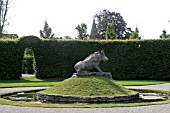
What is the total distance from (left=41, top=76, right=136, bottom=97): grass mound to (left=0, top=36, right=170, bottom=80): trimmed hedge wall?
47.9 feet

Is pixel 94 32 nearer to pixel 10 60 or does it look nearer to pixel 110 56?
pixel 110 56

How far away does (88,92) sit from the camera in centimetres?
1506

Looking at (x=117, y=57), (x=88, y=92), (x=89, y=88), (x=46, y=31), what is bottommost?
(x=88, y=92)

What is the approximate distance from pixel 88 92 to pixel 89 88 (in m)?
0.37

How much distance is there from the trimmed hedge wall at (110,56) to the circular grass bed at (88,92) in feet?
47.9

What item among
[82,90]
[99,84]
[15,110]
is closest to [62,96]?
[82,90]

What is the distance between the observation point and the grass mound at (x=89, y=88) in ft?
49.4

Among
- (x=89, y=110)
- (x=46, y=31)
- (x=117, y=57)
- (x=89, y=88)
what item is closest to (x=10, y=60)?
(x=117, y=57)

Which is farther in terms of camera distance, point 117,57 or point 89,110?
point 117,57

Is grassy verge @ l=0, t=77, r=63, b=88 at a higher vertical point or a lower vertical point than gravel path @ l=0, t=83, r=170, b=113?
lower

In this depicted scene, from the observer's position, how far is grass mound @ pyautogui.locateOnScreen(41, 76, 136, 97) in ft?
49.4

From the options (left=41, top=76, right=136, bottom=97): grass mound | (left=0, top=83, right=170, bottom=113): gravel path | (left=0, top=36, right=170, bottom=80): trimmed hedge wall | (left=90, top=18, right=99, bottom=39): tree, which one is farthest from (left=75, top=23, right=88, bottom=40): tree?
(left=0, top=83, right=170, bottom=113): gravel path

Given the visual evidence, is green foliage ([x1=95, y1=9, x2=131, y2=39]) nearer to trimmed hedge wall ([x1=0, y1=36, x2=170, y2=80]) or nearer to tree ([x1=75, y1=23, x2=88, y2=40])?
tree ([x1=75, y1=23, x2=88, y2=40])

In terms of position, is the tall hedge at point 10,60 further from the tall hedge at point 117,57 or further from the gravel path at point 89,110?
the gravel path at point 89,110
